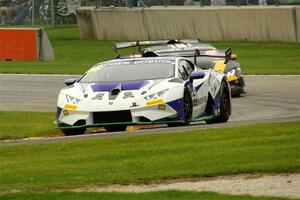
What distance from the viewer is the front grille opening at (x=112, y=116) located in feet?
57.4

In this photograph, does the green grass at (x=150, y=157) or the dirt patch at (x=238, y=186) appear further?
the green grass at (x=150, y=157)

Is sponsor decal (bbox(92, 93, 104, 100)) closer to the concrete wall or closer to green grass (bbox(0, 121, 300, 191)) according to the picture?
green grass (bbox(0, 121, 300, 191))

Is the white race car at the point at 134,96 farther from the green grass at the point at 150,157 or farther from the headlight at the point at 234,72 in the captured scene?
the headlight at the point at 234,72

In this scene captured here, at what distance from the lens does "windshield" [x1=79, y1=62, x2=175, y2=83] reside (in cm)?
1844

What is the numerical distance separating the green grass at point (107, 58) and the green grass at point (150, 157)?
60.1ft

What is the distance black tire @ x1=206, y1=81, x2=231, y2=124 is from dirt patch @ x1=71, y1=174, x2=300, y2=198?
346 inches

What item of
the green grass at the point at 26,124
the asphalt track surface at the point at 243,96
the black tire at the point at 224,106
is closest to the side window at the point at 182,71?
the asphalt track surface at the point at 243,96

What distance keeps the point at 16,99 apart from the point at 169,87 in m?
9.63

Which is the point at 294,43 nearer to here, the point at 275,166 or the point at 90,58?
the point at 90,58

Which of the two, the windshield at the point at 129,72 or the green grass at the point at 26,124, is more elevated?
the windshield at the point at 129,72

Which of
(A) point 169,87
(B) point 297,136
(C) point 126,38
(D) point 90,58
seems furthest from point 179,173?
(C) point 126,38

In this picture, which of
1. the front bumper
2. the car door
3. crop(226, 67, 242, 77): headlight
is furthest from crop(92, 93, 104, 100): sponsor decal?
crop(226, 67, 242, 77): headlight

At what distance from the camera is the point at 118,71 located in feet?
61.6

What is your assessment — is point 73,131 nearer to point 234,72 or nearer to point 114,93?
point 114,93
